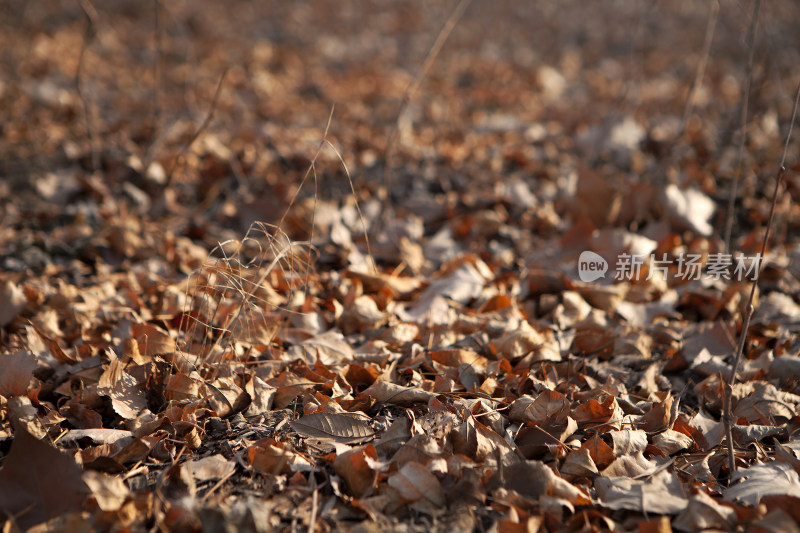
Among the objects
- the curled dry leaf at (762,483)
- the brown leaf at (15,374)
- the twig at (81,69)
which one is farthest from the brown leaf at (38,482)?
the twig at (81,69)

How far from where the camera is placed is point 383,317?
6.62 feet

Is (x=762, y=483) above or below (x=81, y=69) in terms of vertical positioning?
below

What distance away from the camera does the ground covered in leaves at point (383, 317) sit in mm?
1281

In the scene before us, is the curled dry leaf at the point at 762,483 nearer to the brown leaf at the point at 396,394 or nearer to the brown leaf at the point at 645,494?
the brown leaf at the point at 645,494

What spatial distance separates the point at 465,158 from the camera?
11.8ft

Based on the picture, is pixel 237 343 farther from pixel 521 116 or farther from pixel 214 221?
pixel 521 116

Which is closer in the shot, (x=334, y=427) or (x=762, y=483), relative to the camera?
(x=762, y=483)

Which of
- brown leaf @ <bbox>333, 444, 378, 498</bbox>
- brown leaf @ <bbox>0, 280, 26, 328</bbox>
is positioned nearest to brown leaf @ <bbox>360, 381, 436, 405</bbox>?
brown leaf @ <bbox>333, 444, 378, 498</bbox>

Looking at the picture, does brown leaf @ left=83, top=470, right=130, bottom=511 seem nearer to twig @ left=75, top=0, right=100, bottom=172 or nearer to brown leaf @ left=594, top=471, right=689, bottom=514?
brown leaf @ left=594, top=471, right=689, bottom=514

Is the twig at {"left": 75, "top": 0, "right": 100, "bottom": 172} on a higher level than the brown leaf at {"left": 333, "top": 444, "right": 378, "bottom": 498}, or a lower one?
higher

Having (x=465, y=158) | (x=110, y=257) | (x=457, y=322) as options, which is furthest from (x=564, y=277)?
(x=110, y=257)

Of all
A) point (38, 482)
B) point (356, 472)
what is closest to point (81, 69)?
point (38, 482)

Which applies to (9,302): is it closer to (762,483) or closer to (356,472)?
(356,472)

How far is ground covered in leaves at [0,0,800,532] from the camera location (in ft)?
4.20
